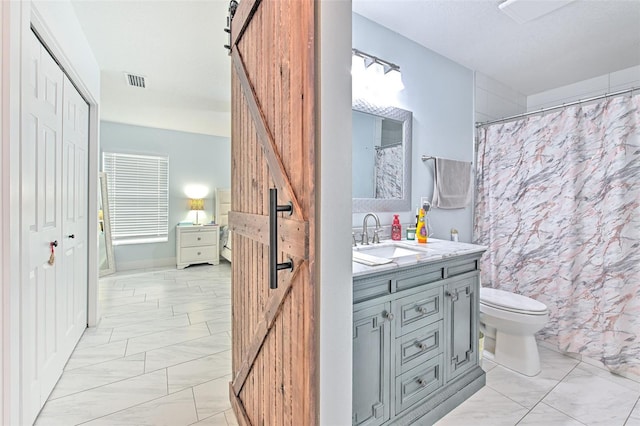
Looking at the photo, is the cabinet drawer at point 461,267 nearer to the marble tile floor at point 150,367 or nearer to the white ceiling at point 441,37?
the marble tile floor at point 150,367

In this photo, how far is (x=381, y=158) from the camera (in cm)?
218

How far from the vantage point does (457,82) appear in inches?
105

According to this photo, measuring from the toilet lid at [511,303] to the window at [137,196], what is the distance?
16.6 ft

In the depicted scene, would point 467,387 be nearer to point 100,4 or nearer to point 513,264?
point 513,264

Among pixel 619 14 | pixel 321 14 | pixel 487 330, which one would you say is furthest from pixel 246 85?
pixel 619 14

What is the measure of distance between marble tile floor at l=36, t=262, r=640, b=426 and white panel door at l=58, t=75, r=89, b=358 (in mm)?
259

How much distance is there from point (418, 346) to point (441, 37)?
7.34ft

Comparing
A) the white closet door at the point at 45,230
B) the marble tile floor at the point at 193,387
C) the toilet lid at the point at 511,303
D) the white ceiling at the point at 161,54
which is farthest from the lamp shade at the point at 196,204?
the toilet lid at the point at 511,303

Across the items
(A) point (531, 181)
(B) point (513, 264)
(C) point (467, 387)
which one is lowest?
(C) point (467, 387)

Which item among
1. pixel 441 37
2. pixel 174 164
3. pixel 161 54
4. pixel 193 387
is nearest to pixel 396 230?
pixel 441 37

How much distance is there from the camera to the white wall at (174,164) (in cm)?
490

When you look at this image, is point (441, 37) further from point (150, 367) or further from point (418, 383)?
point (150, 367)

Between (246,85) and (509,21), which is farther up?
(509,21)

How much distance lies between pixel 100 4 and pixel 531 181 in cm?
354
